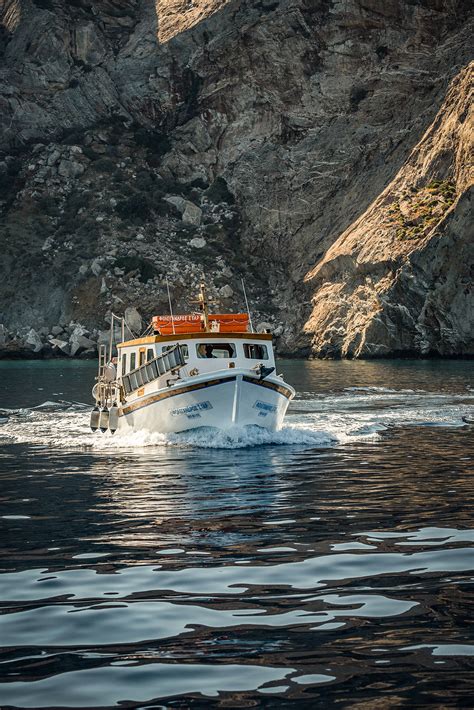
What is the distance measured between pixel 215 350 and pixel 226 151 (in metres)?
102

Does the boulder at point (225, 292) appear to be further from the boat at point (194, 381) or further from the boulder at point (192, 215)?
the boat at point (194, 381)

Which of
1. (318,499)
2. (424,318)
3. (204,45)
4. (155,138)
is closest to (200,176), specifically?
(155,138)

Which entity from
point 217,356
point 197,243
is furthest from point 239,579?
point 197,243

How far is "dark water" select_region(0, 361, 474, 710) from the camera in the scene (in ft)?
26.6

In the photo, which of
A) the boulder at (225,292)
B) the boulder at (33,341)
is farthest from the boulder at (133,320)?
the boulder at (225,292)

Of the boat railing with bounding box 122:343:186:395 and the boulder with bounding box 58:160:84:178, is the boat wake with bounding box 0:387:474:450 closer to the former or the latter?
the boat railing with bounding box 122:343:186:395

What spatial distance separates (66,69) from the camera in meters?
141

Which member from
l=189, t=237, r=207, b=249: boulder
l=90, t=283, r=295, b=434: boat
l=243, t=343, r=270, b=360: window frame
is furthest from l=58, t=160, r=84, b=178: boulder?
l=243, t=343, r=270, b=360: window frame

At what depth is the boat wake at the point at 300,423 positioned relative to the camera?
1169 inches

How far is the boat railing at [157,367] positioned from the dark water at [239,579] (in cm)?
458

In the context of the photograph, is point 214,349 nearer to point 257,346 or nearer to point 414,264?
point 257,346

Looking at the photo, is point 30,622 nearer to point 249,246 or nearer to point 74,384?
point 74,384

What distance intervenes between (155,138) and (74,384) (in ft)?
266

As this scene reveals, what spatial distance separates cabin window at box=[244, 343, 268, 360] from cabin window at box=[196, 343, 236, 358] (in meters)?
0.56
